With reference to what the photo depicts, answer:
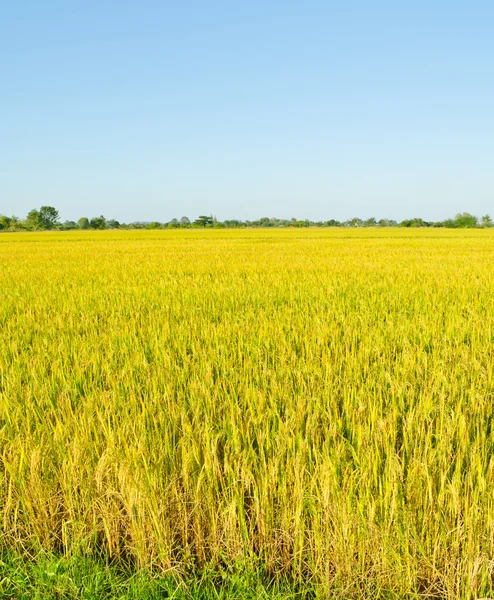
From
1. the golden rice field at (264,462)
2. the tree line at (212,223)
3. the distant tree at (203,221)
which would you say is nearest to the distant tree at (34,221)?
the tree line at (212,223)

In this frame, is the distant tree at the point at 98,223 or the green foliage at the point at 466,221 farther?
the distant tree at the point at 98,223

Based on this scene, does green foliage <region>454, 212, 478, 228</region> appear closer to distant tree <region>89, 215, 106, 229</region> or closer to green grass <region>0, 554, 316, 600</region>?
distant tree <region>89, 215, 106, 229</region>

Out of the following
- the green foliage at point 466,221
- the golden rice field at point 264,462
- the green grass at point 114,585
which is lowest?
the green grass at point 114,585

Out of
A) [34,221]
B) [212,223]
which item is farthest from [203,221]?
[34,221]

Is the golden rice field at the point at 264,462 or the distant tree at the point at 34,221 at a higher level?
the distant tree at the point at 34,221

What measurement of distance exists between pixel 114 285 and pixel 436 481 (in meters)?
6.00

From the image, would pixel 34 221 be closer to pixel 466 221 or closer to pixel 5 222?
pixel 5 222

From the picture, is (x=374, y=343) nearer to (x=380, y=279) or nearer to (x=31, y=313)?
(x=31, y=313)

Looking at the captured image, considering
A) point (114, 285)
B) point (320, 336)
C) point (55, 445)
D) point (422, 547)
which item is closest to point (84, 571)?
point (55, 445)

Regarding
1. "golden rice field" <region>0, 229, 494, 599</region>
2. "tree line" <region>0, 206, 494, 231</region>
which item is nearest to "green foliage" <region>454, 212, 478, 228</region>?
"tree line" <region>0, 206, 494, 231</region>

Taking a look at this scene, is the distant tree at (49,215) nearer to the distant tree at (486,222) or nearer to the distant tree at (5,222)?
the distant tree at (5,222)

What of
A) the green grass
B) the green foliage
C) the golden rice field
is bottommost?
the green grass

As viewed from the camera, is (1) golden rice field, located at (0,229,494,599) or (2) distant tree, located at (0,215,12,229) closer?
(1) golden rice field, located at (0,229,494,599)

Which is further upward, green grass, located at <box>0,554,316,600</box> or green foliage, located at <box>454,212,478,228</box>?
green foliage, located at <box>454,212,478,228</box>
